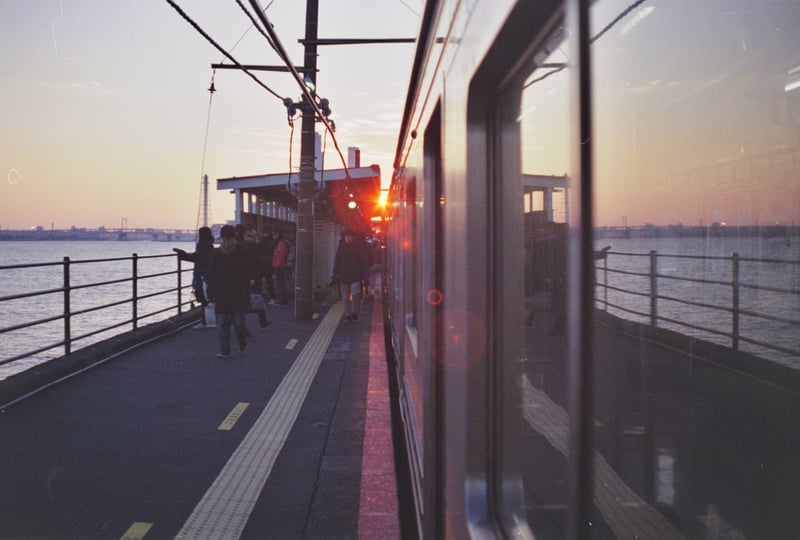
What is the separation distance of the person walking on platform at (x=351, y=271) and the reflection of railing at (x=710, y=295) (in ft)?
40.0

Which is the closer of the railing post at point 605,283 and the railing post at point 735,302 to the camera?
the railing post at point 735,302

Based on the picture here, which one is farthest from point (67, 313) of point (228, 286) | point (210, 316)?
point (210, 316)

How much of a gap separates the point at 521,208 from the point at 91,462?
435 centimetres

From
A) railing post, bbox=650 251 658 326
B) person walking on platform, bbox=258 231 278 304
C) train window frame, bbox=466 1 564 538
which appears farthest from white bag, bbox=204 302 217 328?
railing post, bbox=650 251 658 326

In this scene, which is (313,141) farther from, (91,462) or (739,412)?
(739,412)

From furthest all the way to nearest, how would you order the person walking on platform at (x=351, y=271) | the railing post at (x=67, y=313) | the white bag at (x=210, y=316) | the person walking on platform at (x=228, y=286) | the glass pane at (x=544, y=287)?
the person walking on platform at (x=351, y=271) → the white bag at (x=210, y=316) → the person walking on platform at (x=228, y=286) → the railing post at (x=67, y=313) → the glass pane at (x=544, y=287)

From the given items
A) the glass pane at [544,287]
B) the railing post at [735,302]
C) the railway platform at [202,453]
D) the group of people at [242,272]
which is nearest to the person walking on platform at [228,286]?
the group of people at [242,272]

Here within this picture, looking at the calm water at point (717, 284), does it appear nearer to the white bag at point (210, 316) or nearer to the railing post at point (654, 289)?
the railing post at point (654, 289)

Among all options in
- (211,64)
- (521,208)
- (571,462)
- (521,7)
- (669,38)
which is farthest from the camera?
(211,64)

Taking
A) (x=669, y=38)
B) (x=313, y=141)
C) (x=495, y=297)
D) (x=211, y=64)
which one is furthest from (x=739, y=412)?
(x=313, y=141)

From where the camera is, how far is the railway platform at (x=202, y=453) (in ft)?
13.6

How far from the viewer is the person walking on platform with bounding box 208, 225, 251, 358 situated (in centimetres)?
907

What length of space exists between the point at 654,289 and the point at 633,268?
0.20ft

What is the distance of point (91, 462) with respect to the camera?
16.6 feet
